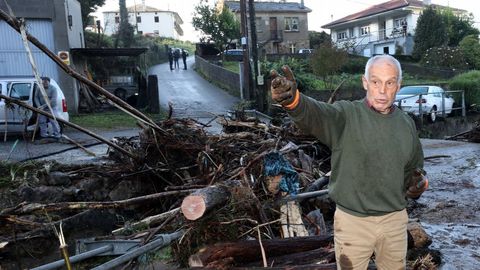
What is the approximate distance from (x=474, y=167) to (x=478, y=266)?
4.86 meters

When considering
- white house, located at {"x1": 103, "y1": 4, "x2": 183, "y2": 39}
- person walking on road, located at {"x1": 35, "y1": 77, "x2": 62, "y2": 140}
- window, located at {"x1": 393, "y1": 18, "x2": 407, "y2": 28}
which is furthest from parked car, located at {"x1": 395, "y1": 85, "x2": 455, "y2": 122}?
white house, located at {"x1": 103, "y1": 4, "x2": 183, "y2": 39}

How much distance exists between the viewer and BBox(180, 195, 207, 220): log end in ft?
11.5

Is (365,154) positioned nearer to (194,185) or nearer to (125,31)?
(194,185)

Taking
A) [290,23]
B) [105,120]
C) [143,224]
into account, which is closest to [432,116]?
[105,120]

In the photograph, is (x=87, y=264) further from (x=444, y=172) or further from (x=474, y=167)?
(x=474, y=167)

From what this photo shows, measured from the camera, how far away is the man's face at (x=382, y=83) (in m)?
2.54

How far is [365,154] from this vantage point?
254 cm

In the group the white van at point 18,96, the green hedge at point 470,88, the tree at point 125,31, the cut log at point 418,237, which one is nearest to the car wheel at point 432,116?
the green hedge at point 470,88

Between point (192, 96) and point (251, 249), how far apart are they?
1974 cm

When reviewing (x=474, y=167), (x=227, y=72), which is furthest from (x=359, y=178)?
(x=227, y=72)

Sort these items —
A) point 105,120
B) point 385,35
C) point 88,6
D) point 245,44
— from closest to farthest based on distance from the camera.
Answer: point 105,120 → point 245,44 → point 88,6 → point 385,35

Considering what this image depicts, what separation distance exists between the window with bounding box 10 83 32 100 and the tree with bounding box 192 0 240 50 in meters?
22.8

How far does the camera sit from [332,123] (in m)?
2.55

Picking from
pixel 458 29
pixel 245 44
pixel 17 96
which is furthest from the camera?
pixel 458 29
